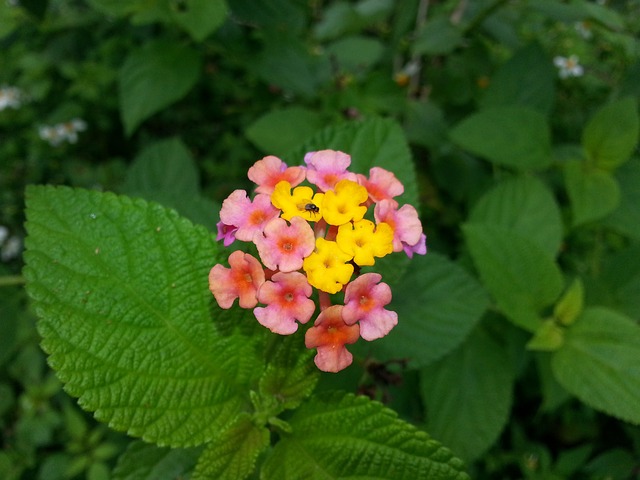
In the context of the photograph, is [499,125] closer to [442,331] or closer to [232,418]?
[442,331]

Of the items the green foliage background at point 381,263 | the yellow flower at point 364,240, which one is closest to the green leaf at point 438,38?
the green foliage background at point 381,263

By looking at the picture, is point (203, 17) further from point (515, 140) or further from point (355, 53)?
point (515, 140)

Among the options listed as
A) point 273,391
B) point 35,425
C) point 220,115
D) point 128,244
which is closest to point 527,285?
point 273,391

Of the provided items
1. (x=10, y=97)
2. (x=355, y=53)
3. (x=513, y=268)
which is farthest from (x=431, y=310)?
(x=10, y=97)

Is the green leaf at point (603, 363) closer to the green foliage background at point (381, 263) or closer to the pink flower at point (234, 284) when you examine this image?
the green foliage background at point (381, 263)

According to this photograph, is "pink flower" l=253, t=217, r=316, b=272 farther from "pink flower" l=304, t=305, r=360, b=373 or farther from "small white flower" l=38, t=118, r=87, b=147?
"small white flower" l=38, t=118, r=87, b=147

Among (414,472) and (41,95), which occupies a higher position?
(414,472)
